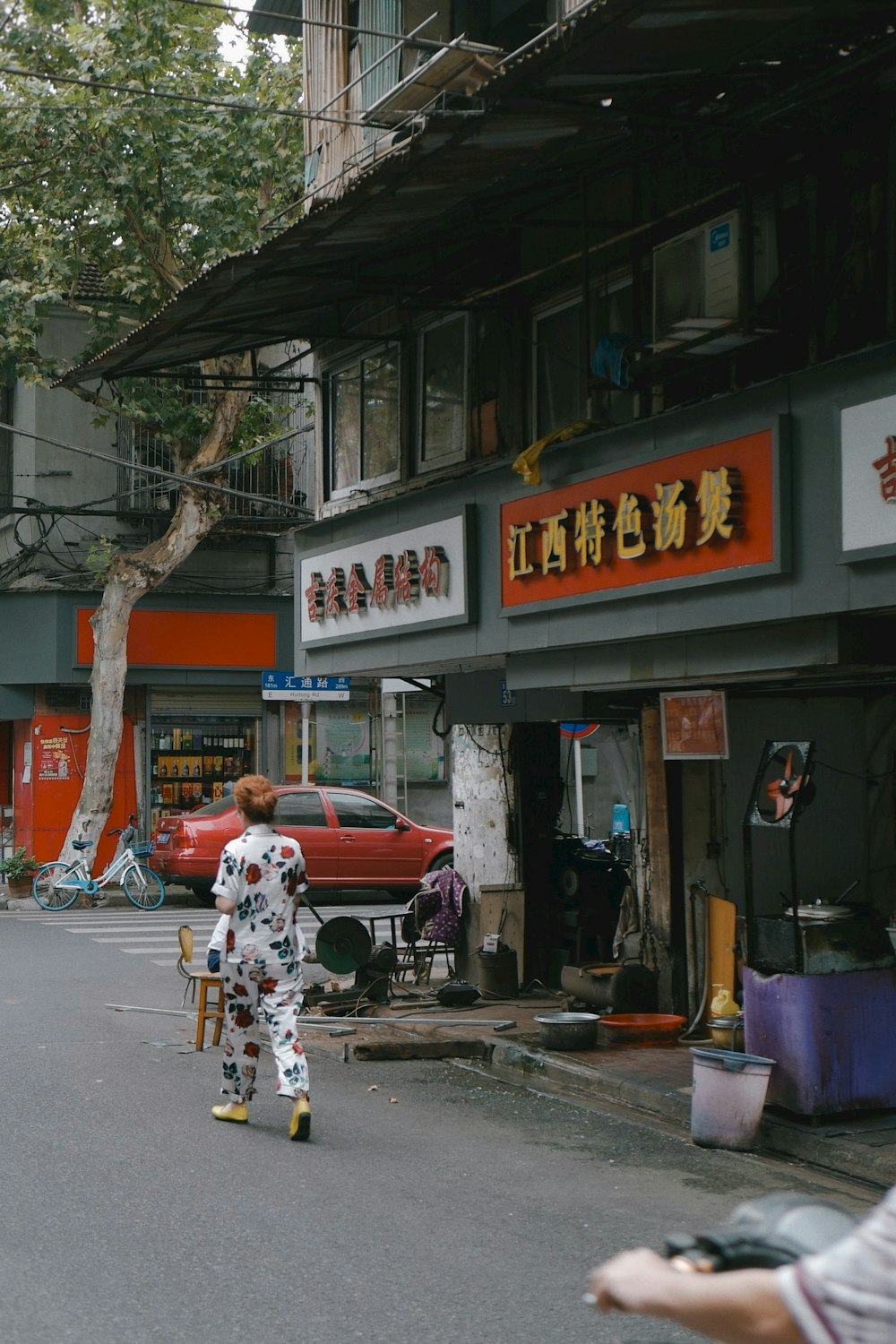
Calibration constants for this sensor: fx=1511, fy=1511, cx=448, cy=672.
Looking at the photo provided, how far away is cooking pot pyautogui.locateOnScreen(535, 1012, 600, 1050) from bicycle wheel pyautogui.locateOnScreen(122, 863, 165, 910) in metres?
12.1

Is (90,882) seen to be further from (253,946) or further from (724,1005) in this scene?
(253,946)

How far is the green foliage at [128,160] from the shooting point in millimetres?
19078

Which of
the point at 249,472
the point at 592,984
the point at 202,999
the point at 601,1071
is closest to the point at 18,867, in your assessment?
the point at 249,472

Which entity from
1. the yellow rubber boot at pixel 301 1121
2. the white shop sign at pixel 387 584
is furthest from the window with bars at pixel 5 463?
the yellow rubber boot at pixel 301 1121

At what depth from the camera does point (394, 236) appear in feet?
33.2

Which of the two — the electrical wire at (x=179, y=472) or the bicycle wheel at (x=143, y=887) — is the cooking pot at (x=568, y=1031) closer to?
the electrical wire at (x=179, y=472)

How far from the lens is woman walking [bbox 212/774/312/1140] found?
8.16 meters

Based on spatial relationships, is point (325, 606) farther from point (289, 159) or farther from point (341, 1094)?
point (289, 159)

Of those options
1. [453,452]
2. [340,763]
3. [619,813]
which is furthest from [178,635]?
[453,452]

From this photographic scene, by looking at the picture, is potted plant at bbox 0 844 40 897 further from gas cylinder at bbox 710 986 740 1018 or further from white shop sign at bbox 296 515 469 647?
gas cylinder at bbox 710 986 740 1018

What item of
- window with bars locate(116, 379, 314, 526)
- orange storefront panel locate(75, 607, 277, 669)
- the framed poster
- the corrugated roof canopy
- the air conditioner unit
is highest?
window with bars locate(116, 379, 314, 526)

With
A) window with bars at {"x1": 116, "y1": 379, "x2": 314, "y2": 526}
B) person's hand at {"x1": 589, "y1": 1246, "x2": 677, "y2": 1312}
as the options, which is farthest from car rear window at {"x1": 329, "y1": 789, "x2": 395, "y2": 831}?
person's hand at {"x1": 589, "y1": 1246, "x2": 677, "y2": 1312}

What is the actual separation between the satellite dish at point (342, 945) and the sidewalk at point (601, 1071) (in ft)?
1.47

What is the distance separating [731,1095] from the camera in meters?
7.84
